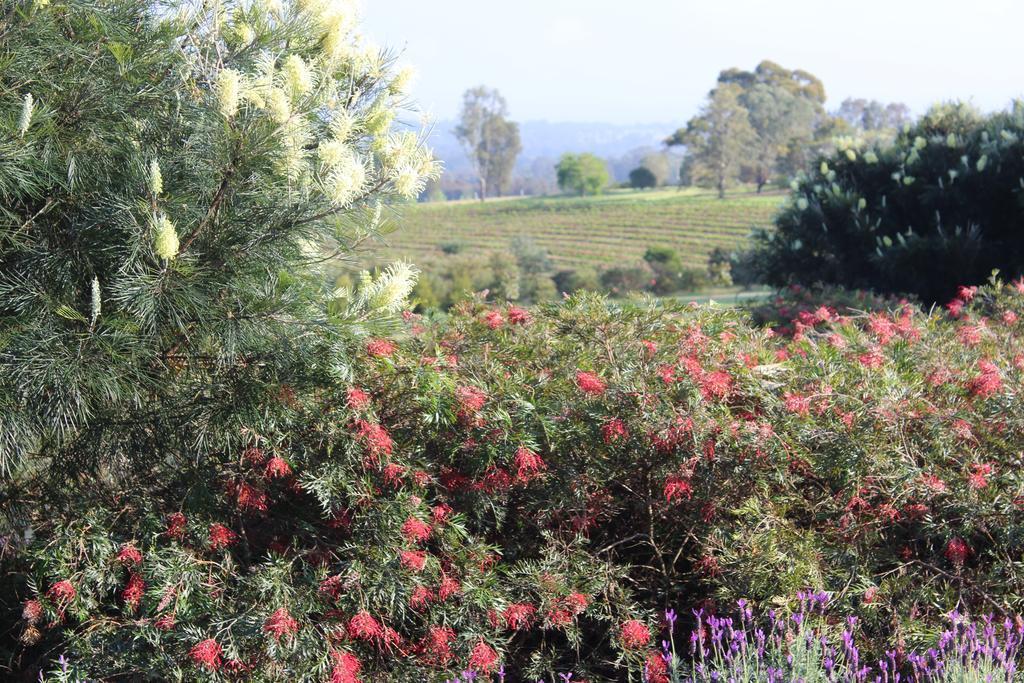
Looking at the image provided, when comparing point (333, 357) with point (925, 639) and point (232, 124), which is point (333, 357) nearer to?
point (232, 124)

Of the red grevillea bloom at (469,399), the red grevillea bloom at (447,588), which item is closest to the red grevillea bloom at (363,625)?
the red grevillea bloom at (447,588)

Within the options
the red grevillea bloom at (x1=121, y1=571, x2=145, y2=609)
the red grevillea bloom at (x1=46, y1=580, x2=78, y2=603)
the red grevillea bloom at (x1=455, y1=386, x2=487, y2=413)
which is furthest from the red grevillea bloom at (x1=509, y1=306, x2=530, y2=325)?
the red grevillea bloom at (x1=46, y1=580, x2=78, y2=603)

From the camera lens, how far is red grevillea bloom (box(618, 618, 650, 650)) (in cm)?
292

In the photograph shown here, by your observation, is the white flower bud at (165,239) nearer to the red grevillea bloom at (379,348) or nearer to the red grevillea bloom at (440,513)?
the red grevillea bloom at (379,348)

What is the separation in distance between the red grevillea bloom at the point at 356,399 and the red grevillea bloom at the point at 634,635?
113 centimetres

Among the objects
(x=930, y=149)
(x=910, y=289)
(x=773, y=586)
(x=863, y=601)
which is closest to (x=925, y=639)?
(x=863, y=601)

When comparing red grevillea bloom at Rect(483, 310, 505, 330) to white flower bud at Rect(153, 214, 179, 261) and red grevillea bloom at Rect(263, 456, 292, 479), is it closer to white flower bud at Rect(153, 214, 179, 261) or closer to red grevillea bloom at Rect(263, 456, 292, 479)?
red grevillea bloom at Rect(263, 456, 292, 479)

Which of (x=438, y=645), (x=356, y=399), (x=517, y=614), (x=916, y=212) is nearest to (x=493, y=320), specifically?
(x=356, y=399)

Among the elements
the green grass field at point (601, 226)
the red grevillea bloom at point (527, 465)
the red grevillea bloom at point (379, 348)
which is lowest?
the green grass field at point (601, 226)

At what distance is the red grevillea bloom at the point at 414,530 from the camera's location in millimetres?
2850

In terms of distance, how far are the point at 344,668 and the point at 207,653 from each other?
395 millimetres

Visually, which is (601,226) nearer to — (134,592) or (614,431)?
(614,431)

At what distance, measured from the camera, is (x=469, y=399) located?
308 cm

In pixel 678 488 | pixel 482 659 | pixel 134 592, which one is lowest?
pixel 482 659
